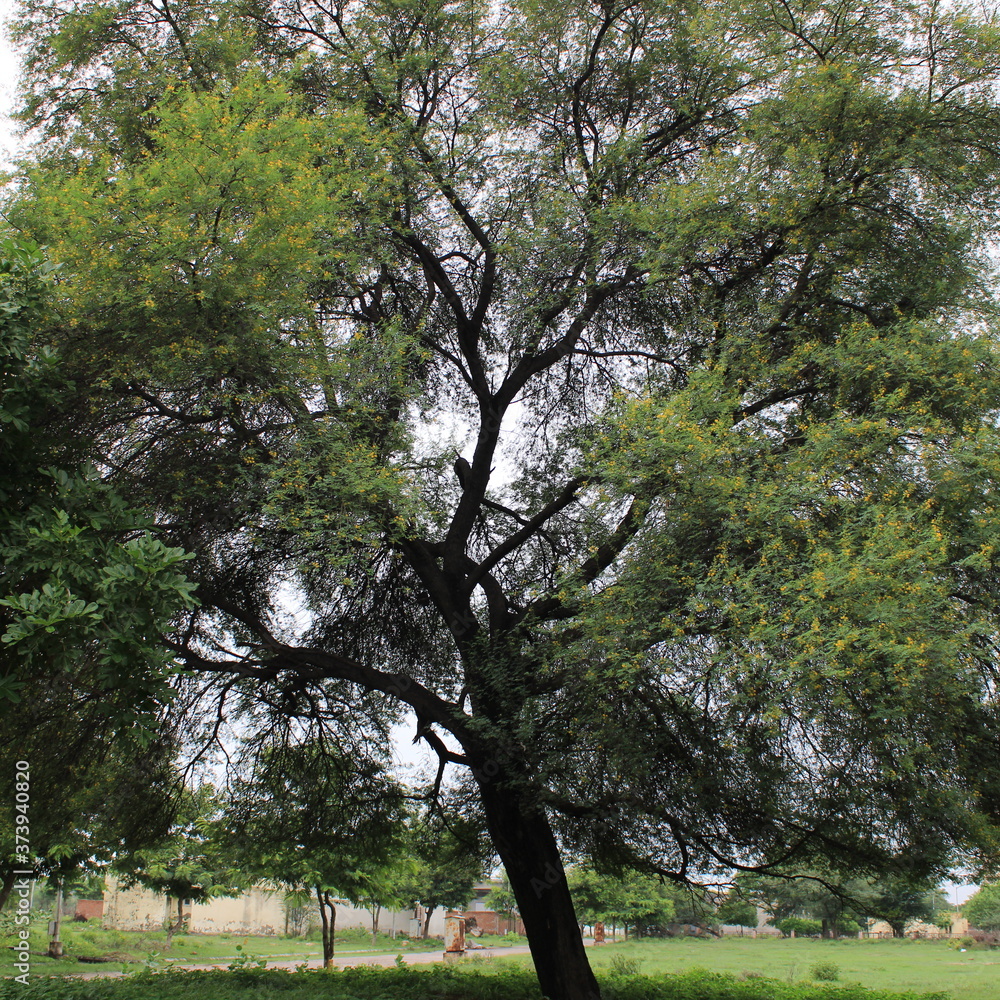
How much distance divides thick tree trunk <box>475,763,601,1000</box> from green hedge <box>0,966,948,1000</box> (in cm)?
130

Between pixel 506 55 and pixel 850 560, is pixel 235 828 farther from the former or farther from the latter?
pixel 506 55

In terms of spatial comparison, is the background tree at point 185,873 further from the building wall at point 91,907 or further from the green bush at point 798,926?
the green bush at point 798,926

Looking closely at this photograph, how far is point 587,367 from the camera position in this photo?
12.5m

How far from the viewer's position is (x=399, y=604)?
1195 cm

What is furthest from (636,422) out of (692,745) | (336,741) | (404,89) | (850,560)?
(336,741)

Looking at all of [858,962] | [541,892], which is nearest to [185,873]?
[541,892]

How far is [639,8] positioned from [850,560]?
345 inches

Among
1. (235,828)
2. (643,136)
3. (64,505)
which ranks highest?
(643,136)

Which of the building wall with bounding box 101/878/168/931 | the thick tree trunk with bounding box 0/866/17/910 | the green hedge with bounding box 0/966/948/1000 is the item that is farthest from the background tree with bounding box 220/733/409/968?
the building wall with bounding box 101/878/168/931

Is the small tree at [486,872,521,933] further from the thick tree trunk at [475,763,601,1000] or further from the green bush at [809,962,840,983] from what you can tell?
the thick tree trunk at [475,763,601,1000]

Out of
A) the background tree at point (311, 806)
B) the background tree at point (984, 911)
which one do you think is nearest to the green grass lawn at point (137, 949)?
the background tree at point (311, 806)

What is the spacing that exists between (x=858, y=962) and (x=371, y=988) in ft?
80.2

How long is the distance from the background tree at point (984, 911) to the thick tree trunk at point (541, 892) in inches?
1627

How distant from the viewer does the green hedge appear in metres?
8.32
